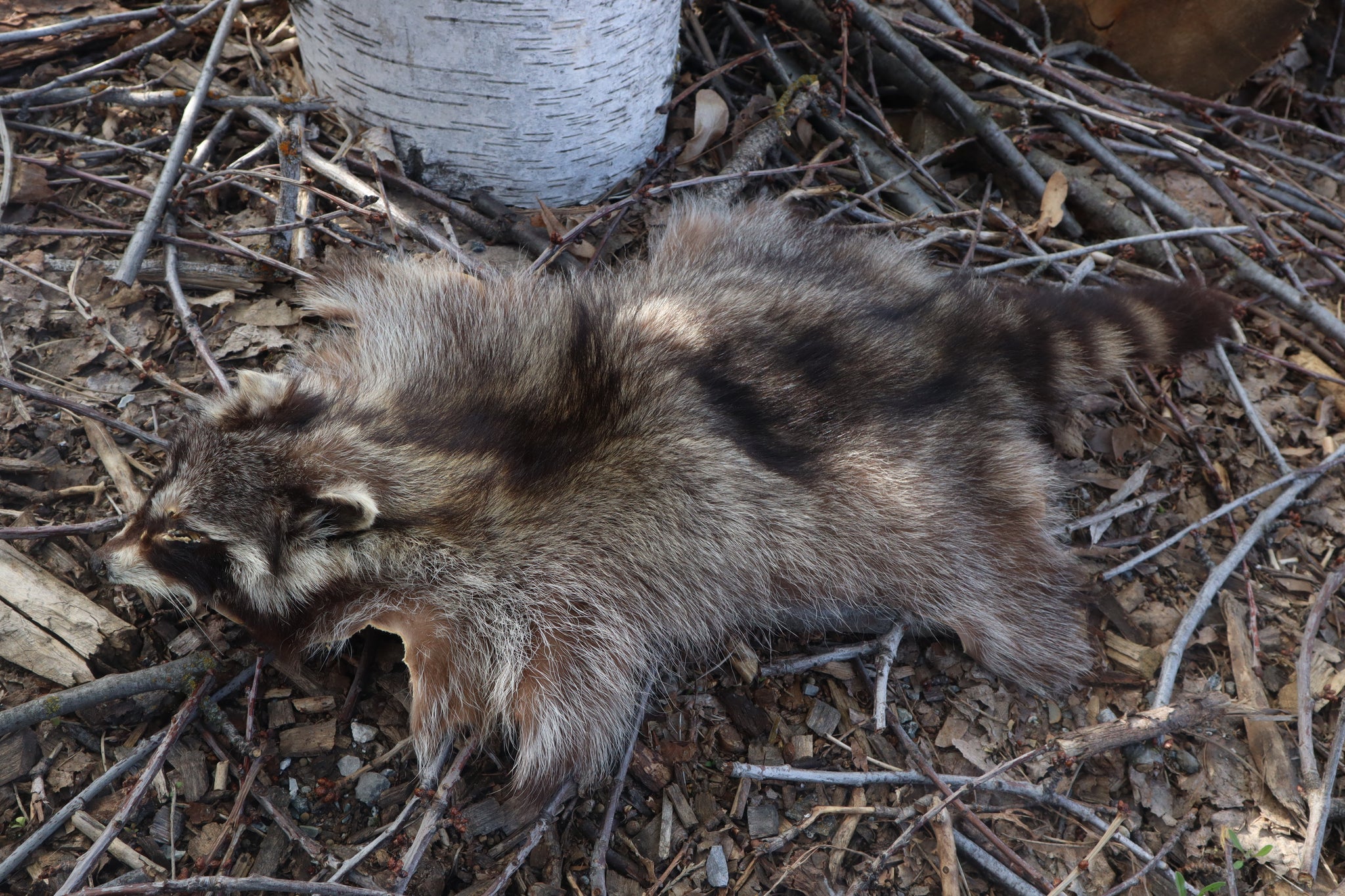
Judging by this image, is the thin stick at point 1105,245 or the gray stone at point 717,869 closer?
the gray stone at point 717,869

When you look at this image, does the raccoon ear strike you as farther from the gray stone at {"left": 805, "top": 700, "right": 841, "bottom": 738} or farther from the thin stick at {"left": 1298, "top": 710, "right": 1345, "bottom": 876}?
the thin stick at {"left": 1298, "top": 710, "right": 1345, "bottom": 876}

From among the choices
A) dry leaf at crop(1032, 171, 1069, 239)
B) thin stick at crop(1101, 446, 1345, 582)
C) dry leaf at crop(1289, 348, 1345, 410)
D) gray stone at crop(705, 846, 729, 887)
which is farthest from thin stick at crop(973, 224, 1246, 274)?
gray stone at crop(705, 846, 729, 887)

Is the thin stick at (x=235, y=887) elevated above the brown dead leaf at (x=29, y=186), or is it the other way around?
the brown dead leaf at (x=29, y=186)

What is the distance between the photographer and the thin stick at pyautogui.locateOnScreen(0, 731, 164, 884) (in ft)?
9.07

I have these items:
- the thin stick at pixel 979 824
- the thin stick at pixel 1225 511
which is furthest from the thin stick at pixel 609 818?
the thin stick at pixel 1225 511

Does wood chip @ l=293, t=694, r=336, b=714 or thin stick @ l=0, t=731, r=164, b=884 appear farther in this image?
wood chip @ l=293, t=694, r=336, b=714

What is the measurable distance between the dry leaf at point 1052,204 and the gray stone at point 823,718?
8.73ft

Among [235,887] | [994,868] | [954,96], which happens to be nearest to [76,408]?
[235,887]

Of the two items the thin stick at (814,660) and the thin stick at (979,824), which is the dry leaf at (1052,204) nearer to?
the thin stick at (814,660)

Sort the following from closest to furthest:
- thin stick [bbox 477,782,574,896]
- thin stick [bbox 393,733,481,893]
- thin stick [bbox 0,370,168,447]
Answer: thin stick [bbox 393,733,481,893] < thin stick [bbox 477,782,574,896] < thin stick [bbox 0,370,168,447]

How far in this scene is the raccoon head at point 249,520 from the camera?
3.10 m

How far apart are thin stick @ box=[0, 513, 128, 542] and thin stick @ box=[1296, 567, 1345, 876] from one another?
4.35m

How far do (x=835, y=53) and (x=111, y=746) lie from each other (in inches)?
176

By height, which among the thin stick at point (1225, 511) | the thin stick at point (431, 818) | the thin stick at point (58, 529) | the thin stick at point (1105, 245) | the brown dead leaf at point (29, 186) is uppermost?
the thin stick at point (1105, 245)
